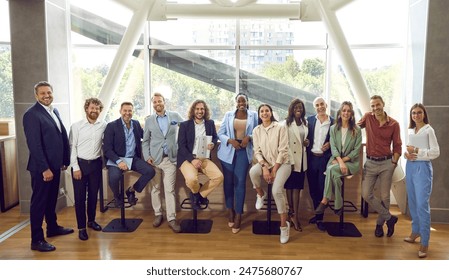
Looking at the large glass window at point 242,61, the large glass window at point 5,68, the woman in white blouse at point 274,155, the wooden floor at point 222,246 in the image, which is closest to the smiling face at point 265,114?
the woman in white blouse at point 274,155

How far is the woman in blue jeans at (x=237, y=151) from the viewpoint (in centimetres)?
473

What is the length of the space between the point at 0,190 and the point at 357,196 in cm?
509

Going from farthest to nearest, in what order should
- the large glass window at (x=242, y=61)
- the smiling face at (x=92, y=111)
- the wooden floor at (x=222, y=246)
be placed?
the large glass window at (x=242, y=61), the smiling face at (x=92, y=111), the wooden floor at (x=222, y=246)

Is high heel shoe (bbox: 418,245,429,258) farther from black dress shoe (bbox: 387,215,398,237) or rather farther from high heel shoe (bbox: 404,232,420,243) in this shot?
black dress shoe (bbox: 387,215,398,237)

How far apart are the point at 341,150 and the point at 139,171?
243 cm

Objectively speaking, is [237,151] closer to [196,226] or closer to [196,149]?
[196,149]

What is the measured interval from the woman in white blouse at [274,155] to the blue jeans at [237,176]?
11.3 inches

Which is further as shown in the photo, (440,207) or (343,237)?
(440,207)

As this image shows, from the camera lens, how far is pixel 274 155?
448 cm

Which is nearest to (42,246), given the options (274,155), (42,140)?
(42,140)

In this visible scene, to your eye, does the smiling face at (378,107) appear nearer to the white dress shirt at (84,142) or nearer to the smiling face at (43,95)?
the white dress shirt at (84,142)

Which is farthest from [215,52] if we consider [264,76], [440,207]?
[440,207]

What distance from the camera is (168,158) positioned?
16.0 feet
